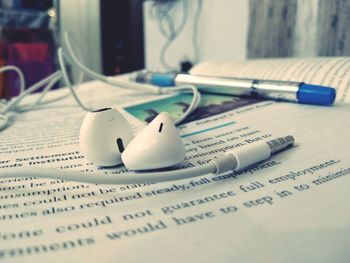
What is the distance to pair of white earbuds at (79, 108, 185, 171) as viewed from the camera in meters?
Result: 0.24

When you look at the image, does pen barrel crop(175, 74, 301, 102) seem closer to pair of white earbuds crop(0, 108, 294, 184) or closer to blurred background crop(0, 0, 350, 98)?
pair of white earbuds crop(0, 108, 294, 184)

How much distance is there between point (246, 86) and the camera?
1.59ft

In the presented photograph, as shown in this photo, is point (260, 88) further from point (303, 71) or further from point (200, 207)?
point (200, 207)

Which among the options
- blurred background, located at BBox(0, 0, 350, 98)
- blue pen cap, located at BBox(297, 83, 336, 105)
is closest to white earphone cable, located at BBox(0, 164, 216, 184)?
blue pen cap, located at BBox(297, 83, 336, 105)

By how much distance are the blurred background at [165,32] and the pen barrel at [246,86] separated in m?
0.34

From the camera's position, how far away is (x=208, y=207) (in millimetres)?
200

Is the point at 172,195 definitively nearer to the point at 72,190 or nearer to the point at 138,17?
the point at 72,190

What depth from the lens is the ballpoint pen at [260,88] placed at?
0.42 metres

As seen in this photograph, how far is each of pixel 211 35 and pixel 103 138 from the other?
937 millimetres

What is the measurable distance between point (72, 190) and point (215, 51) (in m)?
0.96

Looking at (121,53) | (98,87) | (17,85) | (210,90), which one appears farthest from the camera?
(121,53)

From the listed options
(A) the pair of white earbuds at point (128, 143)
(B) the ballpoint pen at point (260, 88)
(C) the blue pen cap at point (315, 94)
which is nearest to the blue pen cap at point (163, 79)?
(B) the ballpoint pen at point (260, 88)

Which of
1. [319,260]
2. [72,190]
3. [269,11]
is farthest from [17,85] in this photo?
[319,260]

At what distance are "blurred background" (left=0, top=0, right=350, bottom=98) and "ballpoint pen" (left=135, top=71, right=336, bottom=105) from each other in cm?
34
